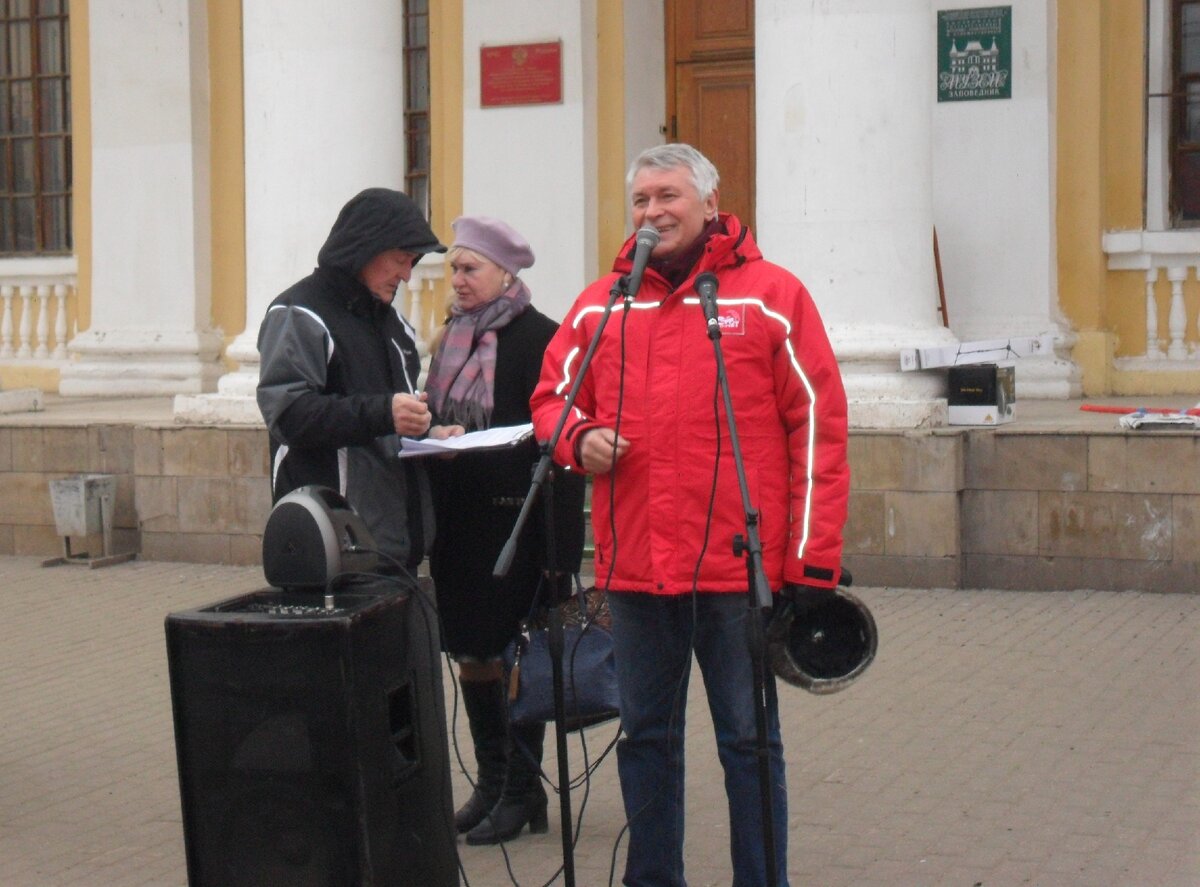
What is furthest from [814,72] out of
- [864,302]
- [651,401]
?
[651,401]

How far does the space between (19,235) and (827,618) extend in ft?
39.1

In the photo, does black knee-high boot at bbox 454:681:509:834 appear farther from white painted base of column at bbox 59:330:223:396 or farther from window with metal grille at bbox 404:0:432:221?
window with metal grille at bbox 404:0:432:221

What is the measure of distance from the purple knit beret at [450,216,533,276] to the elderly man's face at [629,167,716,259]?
105 cm

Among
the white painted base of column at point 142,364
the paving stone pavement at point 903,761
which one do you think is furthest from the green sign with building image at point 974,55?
the white painted base of column at point 142,364

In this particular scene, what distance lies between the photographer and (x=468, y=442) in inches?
195

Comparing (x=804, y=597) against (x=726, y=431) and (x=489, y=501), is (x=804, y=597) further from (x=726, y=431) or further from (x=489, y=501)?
(x=489, y=501)

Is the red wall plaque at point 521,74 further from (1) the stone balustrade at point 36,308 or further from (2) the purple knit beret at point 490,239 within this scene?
(2) the purple knit beret at point 490,239

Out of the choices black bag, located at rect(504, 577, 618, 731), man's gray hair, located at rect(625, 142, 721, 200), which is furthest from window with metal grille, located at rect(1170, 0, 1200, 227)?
man's gray hair, located at rect(625, 142, 721, 200)

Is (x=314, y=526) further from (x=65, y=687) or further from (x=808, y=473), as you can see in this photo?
(x=65, y=687)

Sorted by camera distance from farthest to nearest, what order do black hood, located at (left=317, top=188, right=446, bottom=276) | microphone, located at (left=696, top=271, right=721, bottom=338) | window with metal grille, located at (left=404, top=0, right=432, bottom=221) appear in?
window with metal grille, located at (left=404, top=0, right=432, bottom=221), black hood, located at (left=317, top=188, right=446, bottom=276), microphone, located at (left=696, top=271, right=721, bottom=338)

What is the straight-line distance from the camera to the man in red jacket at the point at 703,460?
4.25 m

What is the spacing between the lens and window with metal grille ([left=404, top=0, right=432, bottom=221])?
1359cm

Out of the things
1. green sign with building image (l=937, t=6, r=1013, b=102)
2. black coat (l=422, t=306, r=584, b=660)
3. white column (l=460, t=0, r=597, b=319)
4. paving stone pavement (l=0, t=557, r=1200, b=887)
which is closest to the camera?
paving stone pavement (l=0, t=557, r=1200, b=887)

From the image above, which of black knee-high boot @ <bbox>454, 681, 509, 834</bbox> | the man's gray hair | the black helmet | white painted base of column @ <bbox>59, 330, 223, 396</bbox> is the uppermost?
the man's gray hair
